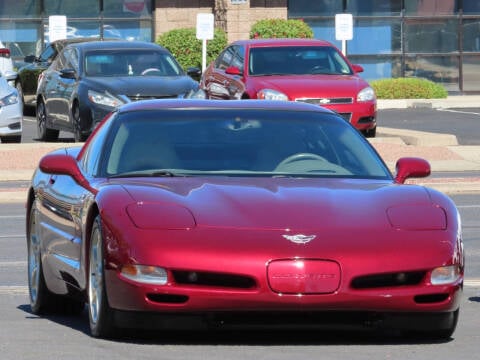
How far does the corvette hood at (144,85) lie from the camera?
24.2 m

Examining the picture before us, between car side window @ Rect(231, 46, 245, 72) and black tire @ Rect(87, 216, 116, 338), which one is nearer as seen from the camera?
black tire @ Rect(87, 216, 116, 338)

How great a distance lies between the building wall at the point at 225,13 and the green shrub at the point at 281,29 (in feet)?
3.42

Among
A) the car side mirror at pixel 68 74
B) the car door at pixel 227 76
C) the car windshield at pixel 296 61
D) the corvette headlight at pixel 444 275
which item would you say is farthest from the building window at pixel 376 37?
the corvette headlight at pixel 444 275

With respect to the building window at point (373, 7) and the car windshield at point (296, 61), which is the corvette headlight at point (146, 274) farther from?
the building window at point (373, 7)

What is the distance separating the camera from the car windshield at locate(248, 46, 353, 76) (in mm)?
26188

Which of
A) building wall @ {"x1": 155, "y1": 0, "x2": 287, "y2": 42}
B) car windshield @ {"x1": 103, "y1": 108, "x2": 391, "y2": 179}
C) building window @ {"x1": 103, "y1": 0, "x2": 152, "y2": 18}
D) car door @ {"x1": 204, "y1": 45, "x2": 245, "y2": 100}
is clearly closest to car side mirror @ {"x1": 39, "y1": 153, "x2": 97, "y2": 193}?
car windshield @ {"x1": 103, "y1": 108, "x2": 391, "y2": 179}

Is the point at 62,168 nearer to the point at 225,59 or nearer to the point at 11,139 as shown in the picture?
the point at 11,139

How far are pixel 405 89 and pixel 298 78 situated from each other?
14970 mm

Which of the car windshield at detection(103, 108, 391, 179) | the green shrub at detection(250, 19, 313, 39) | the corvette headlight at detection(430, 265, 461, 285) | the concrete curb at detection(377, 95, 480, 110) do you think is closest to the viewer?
the corvette headlight at detection(430, 265, 461, 285)

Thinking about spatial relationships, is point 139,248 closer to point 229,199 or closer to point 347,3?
point 229,199

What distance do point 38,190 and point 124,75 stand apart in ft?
50.7

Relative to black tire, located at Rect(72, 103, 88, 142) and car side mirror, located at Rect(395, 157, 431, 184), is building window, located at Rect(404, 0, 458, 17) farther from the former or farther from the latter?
car side mirror, located at Rect(395, 157, 431, 184)

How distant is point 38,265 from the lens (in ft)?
31.9

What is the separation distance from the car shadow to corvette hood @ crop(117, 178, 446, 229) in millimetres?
555
